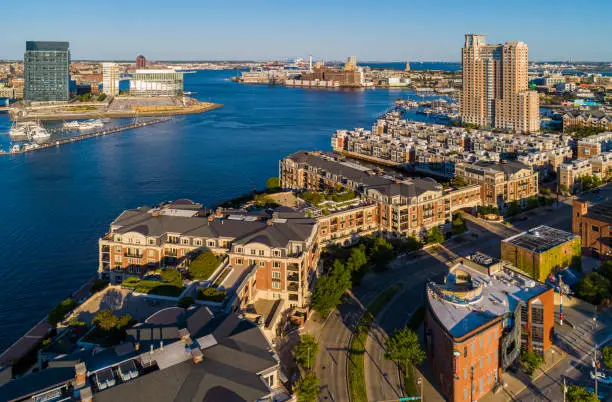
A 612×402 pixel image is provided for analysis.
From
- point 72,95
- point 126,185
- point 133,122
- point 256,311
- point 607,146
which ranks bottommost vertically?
point 256,311

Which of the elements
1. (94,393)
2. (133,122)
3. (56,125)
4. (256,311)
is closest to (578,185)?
(256,311)

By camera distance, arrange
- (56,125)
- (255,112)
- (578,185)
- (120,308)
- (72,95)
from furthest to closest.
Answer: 1. (72,95)
2. (255,112)
3. (56,125)
4. (578,185)
5. (120,308)

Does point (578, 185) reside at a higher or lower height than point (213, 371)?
higher

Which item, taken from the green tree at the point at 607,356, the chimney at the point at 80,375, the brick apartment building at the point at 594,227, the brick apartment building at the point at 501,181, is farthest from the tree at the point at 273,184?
the chimney at the point at 80,375

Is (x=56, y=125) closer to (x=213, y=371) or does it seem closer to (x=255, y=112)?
(x=255, y=112)

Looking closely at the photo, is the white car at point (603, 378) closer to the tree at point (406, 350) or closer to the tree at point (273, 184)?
the tree at point (406, 350)

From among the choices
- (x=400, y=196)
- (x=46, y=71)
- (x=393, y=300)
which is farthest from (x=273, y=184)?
(x=46, y=71)

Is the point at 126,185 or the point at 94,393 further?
the point at 126,185

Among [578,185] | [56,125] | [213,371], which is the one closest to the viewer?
[213,371]
